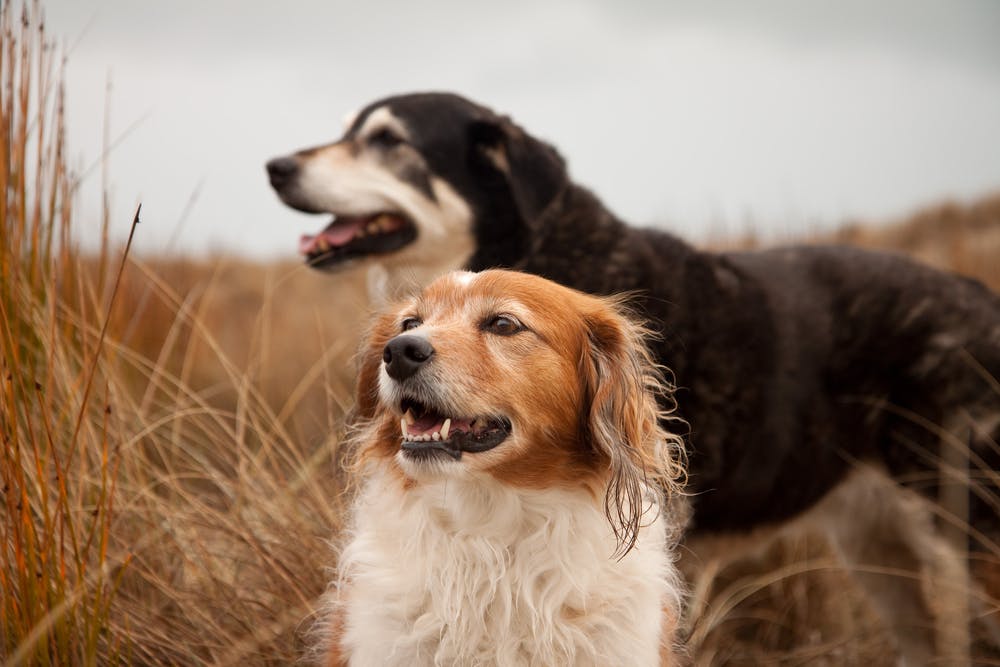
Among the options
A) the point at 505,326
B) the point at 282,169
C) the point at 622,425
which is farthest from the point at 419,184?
the point at 622,425

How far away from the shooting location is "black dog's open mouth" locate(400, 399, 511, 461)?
2.64m

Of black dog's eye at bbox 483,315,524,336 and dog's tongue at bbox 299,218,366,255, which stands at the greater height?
dog's tongue at bbox 299,218,366,255

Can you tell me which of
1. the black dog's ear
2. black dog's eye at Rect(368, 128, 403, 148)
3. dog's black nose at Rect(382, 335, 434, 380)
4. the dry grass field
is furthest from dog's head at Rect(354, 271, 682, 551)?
black dog's eye at Rect(368, 128, 403, 148)

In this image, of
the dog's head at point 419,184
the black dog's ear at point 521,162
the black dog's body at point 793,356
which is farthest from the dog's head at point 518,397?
the dog's head at point 419,184

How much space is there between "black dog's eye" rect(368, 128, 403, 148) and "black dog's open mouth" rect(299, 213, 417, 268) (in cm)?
34

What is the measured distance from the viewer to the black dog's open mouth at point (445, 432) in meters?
2.64

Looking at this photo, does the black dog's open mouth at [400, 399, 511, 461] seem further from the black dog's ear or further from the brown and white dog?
the black dog's ear

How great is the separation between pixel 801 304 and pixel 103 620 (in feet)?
10.3

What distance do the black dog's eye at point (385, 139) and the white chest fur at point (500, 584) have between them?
7.42ft

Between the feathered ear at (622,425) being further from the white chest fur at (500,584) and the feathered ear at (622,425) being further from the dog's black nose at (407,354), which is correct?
the dog's black nose at (407,354)

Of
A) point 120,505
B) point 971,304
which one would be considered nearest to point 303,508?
point 120,505

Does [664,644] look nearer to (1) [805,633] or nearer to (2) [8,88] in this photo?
(1) [805,633]

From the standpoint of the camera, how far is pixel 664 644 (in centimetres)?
291

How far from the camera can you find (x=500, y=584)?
2.86 m
